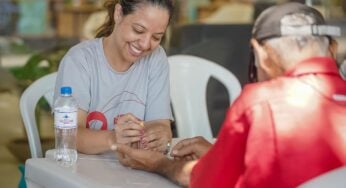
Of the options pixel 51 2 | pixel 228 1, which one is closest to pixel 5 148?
pixel 51 2

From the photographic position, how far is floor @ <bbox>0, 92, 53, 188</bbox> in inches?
187

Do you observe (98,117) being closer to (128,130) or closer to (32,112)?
(128,130)

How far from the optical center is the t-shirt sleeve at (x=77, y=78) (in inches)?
107

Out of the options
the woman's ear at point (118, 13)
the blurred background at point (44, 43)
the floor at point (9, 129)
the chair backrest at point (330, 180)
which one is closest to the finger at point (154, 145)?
the woman's ear at point (118, 13)

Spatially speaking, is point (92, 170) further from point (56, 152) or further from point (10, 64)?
point (10, 64)

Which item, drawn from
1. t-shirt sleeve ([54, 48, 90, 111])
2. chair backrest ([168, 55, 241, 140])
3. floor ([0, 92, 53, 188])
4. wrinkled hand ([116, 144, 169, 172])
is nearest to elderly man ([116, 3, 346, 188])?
wrinkled hand ([116, 144, 169, 172])

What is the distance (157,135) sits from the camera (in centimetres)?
279

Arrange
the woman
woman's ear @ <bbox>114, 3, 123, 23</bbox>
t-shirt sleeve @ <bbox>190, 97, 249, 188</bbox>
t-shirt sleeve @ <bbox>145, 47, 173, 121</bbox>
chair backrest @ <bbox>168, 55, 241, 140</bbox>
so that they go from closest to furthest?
t-shirt sleeve @ <bbox>190, 97, 249, 188</bbox> → the woman → woman's ear @ <bbox>114, 3, 123, 23</bbox> → t-shirt sleeve @ <bbox>145, 47, 173, 121</bbox> → chair backrest @ <bbox>168, 55, 241, 140</bbox>

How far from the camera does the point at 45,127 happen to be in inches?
187

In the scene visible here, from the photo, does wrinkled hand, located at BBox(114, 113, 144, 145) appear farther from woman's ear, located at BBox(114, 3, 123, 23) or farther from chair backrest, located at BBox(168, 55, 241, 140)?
chair backrest, located at BBox(168, 55, 241, 140)

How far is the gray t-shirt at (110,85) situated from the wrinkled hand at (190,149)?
45 centimetres

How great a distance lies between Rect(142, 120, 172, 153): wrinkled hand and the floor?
195cm

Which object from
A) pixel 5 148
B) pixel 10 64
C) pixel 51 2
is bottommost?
pixel 5 148

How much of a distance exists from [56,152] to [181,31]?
2.91 m
